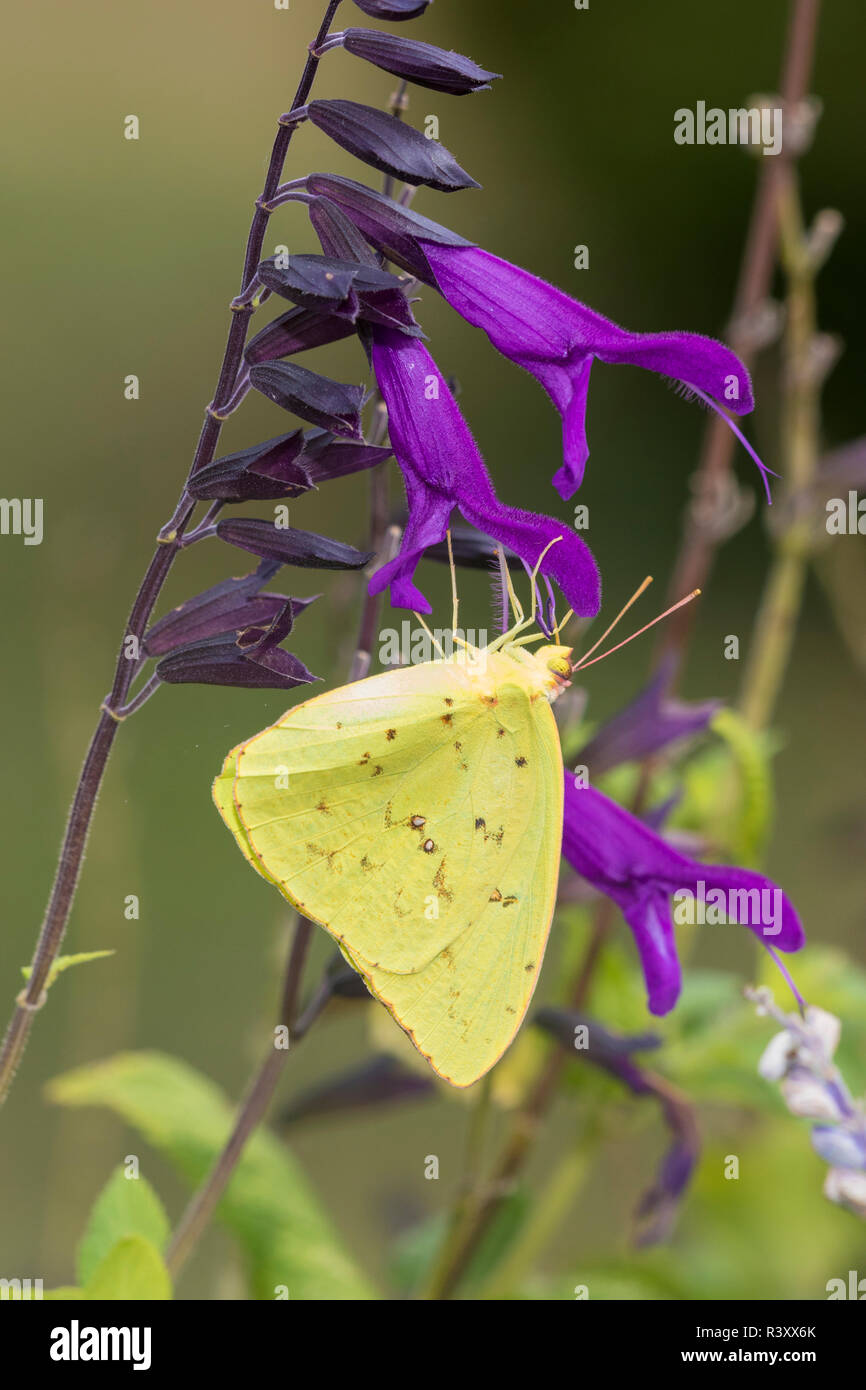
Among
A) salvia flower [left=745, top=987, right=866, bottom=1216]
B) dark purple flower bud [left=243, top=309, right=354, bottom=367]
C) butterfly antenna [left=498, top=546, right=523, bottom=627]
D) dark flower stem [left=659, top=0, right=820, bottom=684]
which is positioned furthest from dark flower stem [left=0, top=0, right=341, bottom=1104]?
dark flower stem [left=659, top=0, right=820, bottom=684]

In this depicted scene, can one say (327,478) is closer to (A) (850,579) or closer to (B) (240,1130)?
(B) (240,1130)

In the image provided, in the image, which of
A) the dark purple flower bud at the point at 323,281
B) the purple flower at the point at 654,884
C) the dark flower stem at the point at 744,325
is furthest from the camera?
the dark flower stem at the point at 744,325

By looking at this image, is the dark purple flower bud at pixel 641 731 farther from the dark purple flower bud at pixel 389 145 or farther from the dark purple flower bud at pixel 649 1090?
the dark purple flower bud at pixel 389 145

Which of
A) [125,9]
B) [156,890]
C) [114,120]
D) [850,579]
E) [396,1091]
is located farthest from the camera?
[114,120]

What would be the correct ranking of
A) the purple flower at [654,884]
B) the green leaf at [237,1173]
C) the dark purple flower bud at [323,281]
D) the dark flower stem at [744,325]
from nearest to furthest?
the dark purple flower bud at [323,281] < the purple flower at [654,884] < the green leaf at [237,1173] < the dark flower stem at [744,325]

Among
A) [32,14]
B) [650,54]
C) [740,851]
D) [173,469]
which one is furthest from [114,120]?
[740,851]

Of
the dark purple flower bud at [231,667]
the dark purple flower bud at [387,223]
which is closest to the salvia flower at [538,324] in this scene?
the dark purple flower bud at [387,223]
